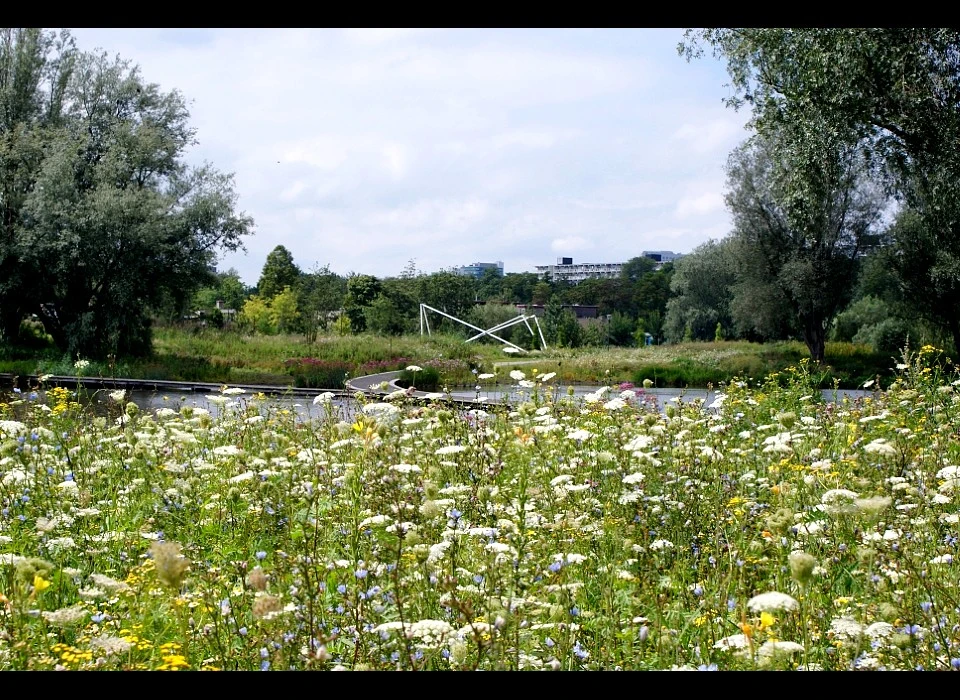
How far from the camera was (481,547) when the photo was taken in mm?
3445

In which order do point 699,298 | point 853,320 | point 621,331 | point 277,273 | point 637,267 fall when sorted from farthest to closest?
point 637,267
point 621,331
point 699,298
point 277,273
point 853,320

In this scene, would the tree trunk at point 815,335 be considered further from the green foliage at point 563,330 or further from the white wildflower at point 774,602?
the white wildflower at point 774,602

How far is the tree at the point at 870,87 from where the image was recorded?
1438 cm

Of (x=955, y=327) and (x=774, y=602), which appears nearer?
(x=774, y=602)

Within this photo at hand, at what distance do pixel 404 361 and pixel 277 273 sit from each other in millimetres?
31739

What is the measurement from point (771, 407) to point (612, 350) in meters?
32.1

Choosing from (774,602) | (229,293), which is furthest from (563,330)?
(774,602)

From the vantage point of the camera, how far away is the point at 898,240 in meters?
29.4

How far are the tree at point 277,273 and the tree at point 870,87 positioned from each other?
44.3m

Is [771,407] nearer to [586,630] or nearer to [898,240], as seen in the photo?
[586,630]

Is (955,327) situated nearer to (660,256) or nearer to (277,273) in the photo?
(277,273)
